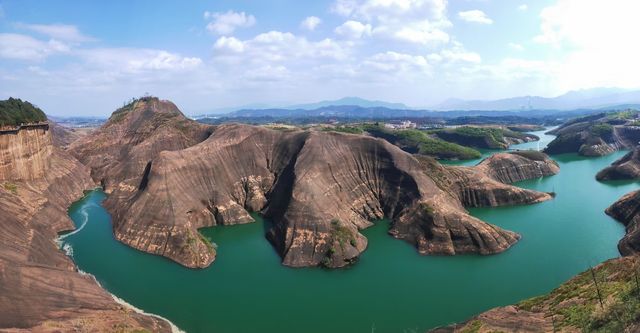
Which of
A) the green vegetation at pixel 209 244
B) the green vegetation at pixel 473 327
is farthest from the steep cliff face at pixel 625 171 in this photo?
the green vegetation at pixel 209 244

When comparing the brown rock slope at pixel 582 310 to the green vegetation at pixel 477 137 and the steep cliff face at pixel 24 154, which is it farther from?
the green vegetation at pixel 477 137

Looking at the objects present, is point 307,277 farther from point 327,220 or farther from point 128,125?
point 128,125

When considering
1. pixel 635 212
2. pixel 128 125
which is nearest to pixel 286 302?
pixel 635 212

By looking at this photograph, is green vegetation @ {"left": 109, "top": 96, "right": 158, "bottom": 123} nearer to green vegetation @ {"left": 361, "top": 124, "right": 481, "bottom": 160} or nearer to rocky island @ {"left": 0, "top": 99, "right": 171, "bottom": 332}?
rocky island @ {"left": 0, "top": 99, "right": 171, "bottom": 332}

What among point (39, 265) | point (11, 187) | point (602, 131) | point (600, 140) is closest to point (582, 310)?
point (39, 265)

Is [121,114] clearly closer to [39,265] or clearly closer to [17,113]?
[17,113]

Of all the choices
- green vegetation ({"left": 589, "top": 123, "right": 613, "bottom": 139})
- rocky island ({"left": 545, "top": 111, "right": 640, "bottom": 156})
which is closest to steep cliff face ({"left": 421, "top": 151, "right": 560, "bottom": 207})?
rocky island ({"left": 545, "top": 111, "right": 640, "bottom": 156})
